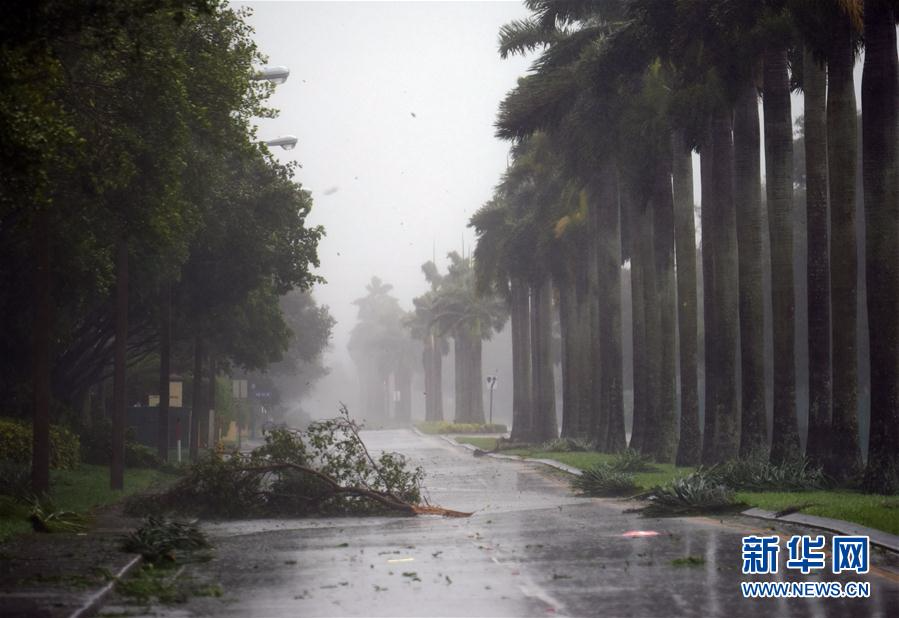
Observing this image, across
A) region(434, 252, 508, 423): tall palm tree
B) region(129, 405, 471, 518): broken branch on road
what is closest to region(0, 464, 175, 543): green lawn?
region(129, 405, 471, 518): broken branch on road

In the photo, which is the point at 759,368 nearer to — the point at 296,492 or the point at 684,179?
the point at 684,179

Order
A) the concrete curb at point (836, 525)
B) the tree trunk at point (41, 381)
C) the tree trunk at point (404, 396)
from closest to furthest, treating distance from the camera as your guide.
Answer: the concrete curb at point (836, 525), the tree trunk at point (41, 381), the tree trunk at point (404, 396)

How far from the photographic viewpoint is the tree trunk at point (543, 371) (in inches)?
2557

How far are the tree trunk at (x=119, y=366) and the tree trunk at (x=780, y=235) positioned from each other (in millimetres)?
14511

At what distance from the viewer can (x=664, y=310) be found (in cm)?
3925

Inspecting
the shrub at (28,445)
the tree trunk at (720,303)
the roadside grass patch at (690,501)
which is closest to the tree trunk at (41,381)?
the shrub at (28,445)

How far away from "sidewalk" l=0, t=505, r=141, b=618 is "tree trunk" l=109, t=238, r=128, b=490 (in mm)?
11628

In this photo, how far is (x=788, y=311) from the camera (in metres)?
27.9

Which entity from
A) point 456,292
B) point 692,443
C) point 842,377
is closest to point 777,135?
point 842,377

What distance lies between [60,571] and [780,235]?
19.4 m

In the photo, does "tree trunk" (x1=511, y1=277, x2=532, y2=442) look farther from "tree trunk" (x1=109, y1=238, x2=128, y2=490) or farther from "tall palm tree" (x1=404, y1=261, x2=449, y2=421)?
"tall palm tree" (x1=404, y1=261, x2=449, y2=421)

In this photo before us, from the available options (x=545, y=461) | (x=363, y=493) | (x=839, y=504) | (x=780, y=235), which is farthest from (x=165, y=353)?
(x=839, y=504)

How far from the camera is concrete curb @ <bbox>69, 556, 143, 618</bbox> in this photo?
418 inches

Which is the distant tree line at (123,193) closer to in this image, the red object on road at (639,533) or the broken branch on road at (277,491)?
the broken branch on road at (277,491)
